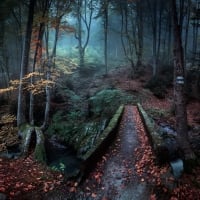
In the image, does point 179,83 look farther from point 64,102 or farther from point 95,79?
point 95,79

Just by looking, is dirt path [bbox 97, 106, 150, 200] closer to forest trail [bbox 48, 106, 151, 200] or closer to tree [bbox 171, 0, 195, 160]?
forest trail [bbox 48, 106, 151, 200]

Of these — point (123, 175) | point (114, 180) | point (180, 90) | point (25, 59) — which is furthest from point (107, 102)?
point (114, 180)

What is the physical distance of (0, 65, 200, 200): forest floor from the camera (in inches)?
261

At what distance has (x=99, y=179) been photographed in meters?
7.61

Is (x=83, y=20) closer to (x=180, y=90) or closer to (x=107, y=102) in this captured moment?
(x=107, y=102)

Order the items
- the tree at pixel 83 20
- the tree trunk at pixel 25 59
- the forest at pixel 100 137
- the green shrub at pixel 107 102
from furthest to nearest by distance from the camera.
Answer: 1. the tree at pixel 83 20
2. the green shrub at pixel 107 102
3. the tree trunk at pixel 25 59
4. the forest at pixel 100 137

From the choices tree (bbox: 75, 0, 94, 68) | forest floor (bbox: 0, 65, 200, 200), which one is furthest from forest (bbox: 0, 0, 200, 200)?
tree (bbox: 75, 0, 94, 68)

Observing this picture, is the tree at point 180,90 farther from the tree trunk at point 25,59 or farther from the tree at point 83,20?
the tree at point 83,20

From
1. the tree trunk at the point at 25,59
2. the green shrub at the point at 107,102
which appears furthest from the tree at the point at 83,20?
the tree trunk at the point at 25,59

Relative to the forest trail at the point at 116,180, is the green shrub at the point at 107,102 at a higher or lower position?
higher

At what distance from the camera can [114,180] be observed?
751cm

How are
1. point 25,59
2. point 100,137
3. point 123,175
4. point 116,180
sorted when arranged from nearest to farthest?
point 116,180, point 123,175, point 100,137, point 25,59

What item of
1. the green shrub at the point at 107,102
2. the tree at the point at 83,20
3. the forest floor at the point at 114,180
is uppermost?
the tree at the point at 83,20

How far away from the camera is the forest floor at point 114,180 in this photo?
663 centimetres
